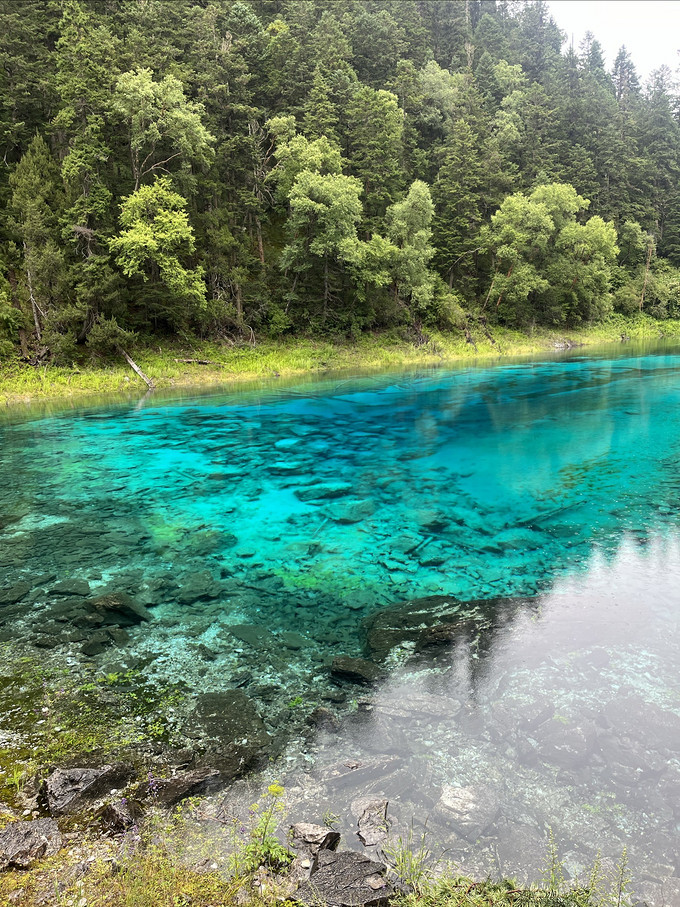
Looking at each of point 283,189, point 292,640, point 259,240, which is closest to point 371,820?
point 292,640

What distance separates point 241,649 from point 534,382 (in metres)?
26.7

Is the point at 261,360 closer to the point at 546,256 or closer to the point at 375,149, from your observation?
the point at 375,149

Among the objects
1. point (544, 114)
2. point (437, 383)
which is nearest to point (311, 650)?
point (437, 383)

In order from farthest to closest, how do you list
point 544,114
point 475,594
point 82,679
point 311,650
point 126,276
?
point 544,114 → point 126,276 → point 475,594 → point 311,650 → point 82,679

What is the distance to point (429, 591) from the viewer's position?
734cm

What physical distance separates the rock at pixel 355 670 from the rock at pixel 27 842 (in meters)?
2.77

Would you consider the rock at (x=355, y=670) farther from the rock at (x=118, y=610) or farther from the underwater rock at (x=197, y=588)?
the rock at (x=118, y=610)

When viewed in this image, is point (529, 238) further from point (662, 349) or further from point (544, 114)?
point (544, 114)

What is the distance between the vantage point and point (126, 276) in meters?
32.2

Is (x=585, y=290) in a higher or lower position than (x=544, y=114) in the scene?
lower

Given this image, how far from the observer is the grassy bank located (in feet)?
93.7

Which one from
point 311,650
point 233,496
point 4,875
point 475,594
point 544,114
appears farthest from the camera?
point 544,114

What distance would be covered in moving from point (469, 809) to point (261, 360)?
34282 mm

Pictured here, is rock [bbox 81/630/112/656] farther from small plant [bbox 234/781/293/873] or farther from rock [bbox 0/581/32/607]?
small plant [bbox 234/781/293/873]
